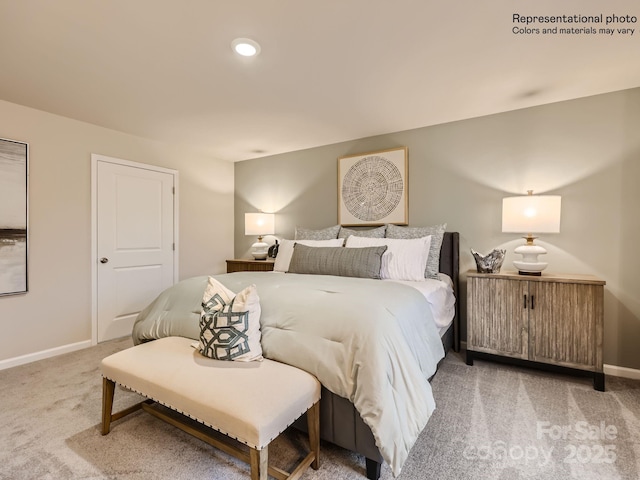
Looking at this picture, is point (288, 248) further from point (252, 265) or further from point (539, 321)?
point (539, 321)

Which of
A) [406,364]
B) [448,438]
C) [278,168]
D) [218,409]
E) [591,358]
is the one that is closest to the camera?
[218,409]

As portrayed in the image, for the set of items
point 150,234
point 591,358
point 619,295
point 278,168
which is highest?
point 278,168

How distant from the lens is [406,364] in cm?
146

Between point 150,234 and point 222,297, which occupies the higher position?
point 150,234

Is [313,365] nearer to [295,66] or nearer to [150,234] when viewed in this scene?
[295,66]

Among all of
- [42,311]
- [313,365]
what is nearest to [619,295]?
[313,365]

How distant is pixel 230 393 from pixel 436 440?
46.0 inches

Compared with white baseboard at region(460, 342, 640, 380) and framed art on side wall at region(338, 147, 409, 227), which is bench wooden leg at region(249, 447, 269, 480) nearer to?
framed art on side wall at region(338, 147, 409, 227)

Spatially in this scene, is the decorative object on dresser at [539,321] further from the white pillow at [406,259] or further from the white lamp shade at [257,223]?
the white lamp shade at [257,223]

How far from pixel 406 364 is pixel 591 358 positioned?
1801mm

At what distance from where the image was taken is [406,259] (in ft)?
8.88

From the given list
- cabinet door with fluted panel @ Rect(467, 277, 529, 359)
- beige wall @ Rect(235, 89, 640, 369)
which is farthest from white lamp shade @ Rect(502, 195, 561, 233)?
cabinet door with fluted panel @ Rect(467, 277, 529, 359)

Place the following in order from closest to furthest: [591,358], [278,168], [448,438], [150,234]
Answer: [448,438] → [591,358] → [150,234] → [278,168]

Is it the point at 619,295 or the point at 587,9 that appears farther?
the point at 619,295
